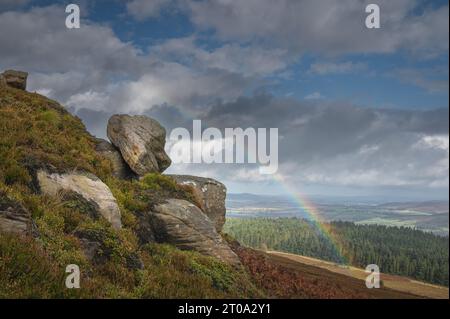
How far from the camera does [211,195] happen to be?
82.9 ft

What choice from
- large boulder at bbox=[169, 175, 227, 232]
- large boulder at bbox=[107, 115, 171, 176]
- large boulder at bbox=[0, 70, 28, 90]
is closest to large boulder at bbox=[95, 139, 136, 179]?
large boulder at bbox=[107, 115, 171, 176]

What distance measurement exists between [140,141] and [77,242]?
44.1 ft

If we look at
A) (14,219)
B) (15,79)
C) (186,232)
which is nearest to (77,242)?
(14,219)

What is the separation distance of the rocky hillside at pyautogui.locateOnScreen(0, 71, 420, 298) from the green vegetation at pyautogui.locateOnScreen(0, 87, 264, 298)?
0.04m

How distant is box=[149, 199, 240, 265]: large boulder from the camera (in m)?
16.5

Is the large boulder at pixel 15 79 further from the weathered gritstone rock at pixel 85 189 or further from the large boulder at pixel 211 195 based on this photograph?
the weathered gritstone rock at pixel 85 189

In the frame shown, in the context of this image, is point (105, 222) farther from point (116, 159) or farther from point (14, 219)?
point (116, 159)

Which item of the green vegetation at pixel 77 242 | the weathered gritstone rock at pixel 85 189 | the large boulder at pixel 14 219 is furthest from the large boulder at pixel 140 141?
the large boulder at pixel 14 219

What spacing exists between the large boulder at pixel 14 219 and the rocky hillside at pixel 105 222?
0.03 meters

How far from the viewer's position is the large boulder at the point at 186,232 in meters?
16.5

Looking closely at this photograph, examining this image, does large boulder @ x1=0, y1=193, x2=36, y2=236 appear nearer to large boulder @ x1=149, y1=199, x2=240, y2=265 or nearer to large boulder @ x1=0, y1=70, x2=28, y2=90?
large boulder @ x1=149, y1=199, x2=240, y2=265
